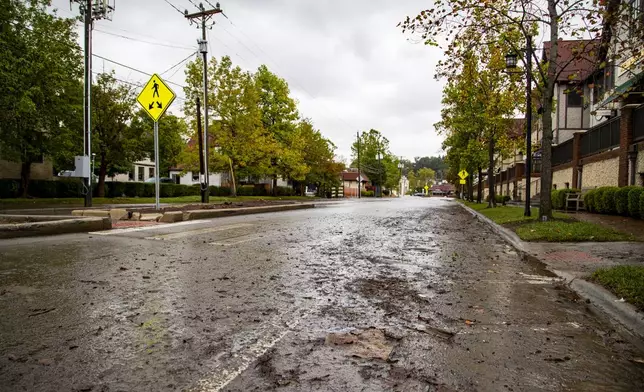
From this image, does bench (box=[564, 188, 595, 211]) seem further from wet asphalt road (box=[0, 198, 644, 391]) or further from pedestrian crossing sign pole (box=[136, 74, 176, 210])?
pedestrian crossing sign pole (box=[136, 74, 176, 210])

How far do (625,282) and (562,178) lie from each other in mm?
23892

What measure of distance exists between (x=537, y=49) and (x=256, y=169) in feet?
88.0

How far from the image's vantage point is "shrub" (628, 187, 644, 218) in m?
12.1

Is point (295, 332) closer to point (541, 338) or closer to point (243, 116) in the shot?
A: point (541, 338)

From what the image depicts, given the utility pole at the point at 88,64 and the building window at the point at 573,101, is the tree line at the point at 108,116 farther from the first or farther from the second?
the building window at the point at 573,101

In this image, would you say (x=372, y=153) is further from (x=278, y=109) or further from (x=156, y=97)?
(x=156, y=97)

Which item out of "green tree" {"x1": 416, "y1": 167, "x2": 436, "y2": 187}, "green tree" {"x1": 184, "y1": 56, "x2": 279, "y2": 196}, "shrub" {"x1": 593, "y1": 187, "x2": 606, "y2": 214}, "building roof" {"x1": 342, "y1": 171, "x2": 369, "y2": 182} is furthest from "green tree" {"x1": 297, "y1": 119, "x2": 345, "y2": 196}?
"green tree" {"x1": 416, "y1": 167, "x2": 436, "y2": 187}

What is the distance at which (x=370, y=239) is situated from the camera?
9.55m

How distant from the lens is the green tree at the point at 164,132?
1265 inches

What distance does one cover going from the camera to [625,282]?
15.8 feet

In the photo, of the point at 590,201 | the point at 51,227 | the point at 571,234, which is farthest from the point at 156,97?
the point at 590,201

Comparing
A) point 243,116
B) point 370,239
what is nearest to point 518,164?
point 243,116

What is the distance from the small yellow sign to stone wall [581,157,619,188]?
18153 mm

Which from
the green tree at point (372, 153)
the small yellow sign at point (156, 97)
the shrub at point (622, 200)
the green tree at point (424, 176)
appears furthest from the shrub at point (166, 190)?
the green tree at point (424, 176)
